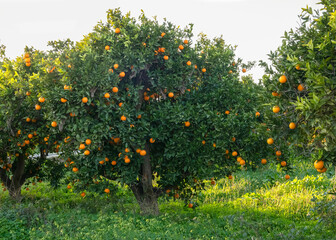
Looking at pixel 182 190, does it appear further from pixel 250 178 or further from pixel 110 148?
pixel 250 178

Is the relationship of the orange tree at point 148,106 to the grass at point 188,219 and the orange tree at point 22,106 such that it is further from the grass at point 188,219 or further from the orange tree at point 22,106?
the grass at point 188,219

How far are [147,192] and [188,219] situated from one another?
3.89 feet

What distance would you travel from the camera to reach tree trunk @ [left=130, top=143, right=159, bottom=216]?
7734mm

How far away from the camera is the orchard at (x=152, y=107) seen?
523 centimetres

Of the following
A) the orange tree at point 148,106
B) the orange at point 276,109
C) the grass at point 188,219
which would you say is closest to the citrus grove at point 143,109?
the orange tree at point 148,106

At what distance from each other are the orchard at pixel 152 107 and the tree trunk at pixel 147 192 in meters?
0.02

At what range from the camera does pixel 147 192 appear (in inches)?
312

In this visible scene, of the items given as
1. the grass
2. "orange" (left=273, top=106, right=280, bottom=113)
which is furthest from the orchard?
the grass

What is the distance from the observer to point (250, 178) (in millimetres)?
12320

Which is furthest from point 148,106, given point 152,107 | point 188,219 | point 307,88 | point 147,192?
point 307,88

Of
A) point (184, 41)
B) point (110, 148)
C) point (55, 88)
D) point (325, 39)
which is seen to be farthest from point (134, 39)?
point (325, 39)

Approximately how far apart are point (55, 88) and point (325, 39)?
443 cm

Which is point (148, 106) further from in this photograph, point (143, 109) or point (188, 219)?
point (188, 219)

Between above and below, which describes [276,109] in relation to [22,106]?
below
